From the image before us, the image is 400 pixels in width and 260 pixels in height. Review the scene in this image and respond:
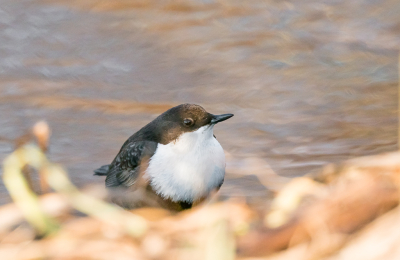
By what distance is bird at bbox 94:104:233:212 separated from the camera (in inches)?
113

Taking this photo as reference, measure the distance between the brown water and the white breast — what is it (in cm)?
80

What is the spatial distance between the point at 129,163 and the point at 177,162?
1.33 ft

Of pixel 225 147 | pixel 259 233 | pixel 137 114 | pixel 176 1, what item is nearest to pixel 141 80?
pixel 137 114

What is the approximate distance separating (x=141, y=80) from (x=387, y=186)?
150 inches

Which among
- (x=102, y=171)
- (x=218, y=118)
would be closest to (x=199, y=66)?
(x=102, y=171)

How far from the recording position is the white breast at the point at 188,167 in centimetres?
286

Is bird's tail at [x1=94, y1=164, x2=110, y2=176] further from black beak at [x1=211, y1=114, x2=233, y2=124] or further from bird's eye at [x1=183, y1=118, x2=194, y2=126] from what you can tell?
black beak at [x1=211, y1=114, x2=233, y2=124]

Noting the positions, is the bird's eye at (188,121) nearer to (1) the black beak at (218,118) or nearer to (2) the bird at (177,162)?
(2) the bird at (177,162)

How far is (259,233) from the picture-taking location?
952mm

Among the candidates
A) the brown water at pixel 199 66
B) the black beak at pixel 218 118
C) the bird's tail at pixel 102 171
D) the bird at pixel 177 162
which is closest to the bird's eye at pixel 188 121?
the bird at pixel 177 162

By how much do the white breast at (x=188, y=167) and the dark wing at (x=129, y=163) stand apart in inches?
3.8

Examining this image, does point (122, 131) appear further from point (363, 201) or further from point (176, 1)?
point (363, 201)

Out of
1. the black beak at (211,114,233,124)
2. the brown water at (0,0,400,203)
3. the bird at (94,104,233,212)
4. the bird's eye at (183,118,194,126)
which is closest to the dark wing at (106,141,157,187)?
the bird at (94,104,233,212)

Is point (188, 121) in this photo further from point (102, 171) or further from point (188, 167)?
point (102, 171)
